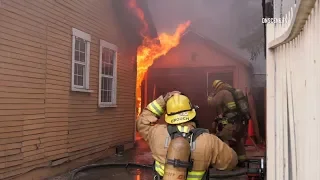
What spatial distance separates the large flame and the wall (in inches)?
15.7

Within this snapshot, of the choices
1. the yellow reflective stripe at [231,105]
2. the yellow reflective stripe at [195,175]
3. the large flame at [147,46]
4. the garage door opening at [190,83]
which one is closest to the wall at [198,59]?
the garage door opening at [190,83]

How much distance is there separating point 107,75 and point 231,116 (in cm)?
402

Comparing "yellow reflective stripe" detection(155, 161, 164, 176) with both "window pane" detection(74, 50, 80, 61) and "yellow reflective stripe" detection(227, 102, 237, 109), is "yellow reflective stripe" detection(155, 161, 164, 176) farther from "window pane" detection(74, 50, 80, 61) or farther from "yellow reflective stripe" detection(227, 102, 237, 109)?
"window pane" detection(74, 50, 80, 61)

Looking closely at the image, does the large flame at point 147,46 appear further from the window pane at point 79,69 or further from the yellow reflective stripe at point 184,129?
the yellow reflective stripe at point 184,129

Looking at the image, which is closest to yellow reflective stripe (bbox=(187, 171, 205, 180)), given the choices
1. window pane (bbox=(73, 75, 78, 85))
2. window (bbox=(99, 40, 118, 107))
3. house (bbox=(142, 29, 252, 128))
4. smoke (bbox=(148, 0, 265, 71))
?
window pane (bbox=(73, 75, 78, 85))

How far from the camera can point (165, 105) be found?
9.81 ft

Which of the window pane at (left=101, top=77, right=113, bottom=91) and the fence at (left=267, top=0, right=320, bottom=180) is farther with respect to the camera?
the window pane at (left=101, top=77, right=113, bottom=91)

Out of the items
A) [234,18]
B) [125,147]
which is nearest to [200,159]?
[125,147]

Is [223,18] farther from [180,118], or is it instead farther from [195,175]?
[195,175]

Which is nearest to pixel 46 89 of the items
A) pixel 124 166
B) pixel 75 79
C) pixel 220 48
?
pixel 75 79

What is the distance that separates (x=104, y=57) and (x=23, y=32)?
3.54 metres

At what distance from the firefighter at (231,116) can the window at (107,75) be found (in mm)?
3403

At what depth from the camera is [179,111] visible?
2816 mm

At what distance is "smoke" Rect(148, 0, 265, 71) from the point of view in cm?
1609
